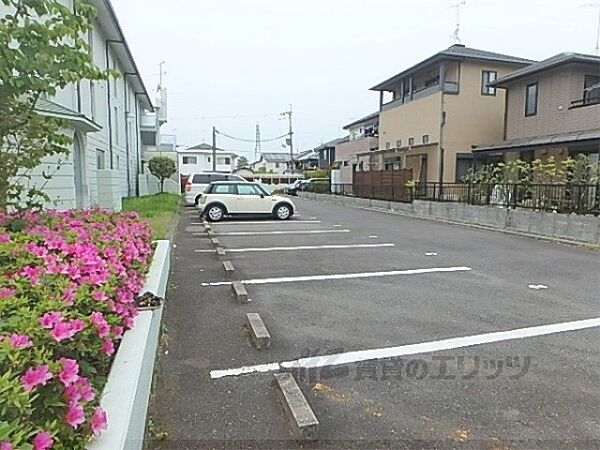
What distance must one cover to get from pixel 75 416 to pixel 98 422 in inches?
5.4

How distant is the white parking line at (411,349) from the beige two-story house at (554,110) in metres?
11.7

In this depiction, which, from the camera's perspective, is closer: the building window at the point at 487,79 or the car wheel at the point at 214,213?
the car wheel at the point at 214,213

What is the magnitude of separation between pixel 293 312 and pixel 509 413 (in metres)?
2.45

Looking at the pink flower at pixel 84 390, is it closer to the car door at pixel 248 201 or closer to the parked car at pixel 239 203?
the parked car at pixel 239 203

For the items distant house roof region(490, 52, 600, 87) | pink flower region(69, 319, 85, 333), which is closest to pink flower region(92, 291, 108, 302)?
pink flower region(69, 319, 85, 333)

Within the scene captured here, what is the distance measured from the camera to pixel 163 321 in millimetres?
4480

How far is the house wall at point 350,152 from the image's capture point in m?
28.3

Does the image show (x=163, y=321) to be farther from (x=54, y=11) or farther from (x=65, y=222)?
(x=54, y=11)

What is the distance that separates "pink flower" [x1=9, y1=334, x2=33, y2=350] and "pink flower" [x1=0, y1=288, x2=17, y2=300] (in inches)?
22.9

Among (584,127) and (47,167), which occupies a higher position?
(584,127)

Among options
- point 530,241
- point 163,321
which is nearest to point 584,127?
point 530,241

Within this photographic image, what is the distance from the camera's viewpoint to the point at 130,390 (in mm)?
2207

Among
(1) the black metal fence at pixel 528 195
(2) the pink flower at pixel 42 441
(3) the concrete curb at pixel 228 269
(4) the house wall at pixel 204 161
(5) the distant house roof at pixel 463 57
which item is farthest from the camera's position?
(4) the house wall at pixel 204 161

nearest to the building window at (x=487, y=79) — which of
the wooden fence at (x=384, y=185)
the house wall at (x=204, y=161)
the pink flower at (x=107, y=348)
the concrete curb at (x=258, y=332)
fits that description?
the wooden fence at (x=384, y=185)
